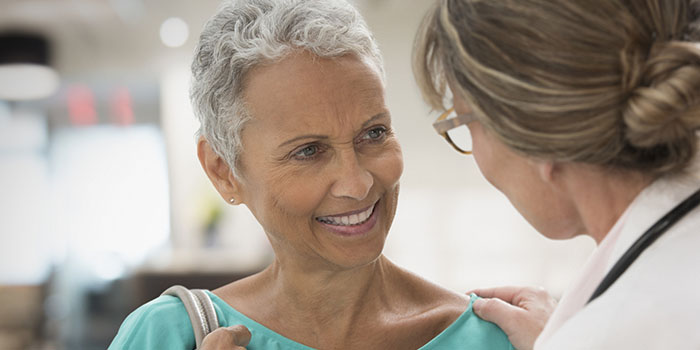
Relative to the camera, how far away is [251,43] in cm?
143

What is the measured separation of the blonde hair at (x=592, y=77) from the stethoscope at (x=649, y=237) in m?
0.05

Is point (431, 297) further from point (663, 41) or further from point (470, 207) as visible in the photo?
point (470, 207)

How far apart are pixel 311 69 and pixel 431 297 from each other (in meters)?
0.56

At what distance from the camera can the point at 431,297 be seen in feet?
A: 5.28

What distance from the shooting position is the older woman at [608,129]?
87 centimetres

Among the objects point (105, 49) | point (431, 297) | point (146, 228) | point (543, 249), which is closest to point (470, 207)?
point (543, 249)

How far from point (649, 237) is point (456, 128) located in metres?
0.33

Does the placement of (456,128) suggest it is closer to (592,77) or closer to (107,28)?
(592,77)

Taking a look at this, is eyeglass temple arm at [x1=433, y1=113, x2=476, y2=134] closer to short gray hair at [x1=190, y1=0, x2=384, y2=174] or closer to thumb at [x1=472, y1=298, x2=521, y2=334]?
short gray hair at [x1=190, y1=0, x2=384, y2=174]

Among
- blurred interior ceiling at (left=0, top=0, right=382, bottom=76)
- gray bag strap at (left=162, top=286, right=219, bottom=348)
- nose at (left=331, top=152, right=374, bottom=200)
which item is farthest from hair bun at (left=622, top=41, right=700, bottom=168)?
blurred interior ceiling at (left=0, top=0, right=382, bottom=76)

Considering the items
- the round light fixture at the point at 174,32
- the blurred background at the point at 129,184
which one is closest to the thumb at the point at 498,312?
the blurred background at the point at 129,184

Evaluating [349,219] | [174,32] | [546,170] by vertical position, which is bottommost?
[174,32]

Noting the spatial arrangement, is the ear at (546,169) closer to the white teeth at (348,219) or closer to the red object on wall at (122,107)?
the white teeth at (348,219)

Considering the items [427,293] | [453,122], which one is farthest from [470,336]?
[453,122]
